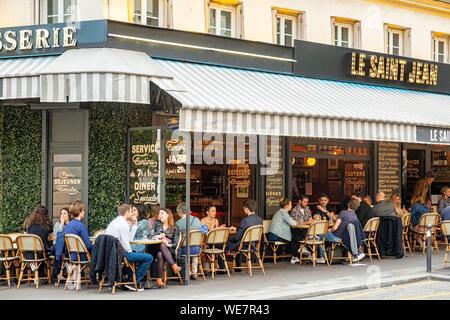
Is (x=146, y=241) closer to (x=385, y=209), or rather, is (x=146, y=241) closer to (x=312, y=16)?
(x=385, y=209)

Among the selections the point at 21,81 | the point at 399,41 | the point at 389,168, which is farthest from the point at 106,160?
the point at 399,41

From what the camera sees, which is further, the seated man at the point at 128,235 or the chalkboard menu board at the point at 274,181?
the chalkboard menu board at the point at 274,181

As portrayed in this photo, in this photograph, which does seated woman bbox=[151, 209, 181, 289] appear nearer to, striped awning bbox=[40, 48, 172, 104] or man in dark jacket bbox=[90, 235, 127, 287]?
man in dark jacket bbox=[90, 235, 127, 287]

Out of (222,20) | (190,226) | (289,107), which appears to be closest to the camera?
(190,226)

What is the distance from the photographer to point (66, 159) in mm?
15648

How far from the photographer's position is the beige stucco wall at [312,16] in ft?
51.2

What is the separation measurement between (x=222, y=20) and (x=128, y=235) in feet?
20.5

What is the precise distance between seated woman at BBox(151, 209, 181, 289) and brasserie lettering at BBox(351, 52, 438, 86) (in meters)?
7.26

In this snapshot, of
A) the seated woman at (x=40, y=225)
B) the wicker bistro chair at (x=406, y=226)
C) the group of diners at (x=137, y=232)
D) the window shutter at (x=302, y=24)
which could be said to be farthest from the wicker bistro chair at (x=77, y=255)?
the wicker bistro chair at (x=406, y=226)

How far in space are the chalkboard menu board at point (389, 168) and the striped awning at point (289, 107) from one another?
1803mm

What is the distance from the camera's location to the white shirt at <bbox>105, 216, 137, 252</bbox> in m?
13.0

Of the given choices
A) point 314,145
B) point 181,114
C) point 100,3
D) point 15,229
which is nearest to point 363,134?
point 314,145

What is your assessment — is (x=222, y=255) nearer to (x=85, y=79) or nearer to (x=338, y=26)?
(x=85, y=79)

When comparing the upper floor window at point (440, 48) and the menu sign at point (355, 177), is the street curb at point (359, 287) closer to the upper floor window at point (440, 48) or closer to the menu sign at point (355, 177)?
the menu sign at point (355, 177)
